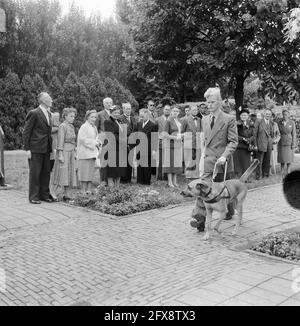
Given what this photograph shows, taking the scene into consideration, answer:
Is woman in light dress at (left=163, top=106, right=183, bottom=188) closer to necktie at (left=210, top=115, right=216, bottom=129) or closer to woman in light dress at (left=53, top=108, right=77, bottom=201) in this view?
woman in light dress at (left=53, top=108, right=77, bottom=201)

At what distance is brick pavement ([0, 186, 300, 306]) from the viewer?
16.1ft

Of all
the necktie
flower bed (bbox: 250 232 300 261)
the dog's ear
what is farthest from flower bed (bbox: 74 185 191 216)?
flower bed (bbox: 250 232 300 261)

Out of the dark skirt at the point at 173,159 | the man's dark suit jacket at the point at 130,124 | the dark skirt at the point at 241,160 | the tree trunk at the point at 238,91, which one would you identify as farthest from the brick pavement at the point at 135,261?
Result: the tree trunk at the point at 238,91

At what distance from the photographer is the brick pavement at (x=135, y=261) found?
4902 millimetres

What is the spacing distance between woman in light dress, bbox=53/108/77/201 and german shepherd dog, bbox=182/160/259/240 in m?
3.91

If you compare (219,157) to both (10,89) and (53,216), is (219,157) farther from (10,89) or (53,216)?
(10,89)

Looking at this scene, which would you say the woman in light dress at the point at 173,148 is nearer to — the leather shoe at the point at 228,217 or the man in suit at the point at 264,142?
the man in suit at the point at 264,142

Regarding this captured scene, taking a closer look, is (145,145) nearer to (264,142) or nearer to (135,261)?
(264,142)

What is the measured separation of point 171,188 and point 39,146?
333 centimetres

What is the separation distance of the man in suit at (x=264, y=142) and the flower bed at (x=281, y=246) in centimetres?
681

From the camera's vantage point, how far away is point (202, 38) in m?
14.1

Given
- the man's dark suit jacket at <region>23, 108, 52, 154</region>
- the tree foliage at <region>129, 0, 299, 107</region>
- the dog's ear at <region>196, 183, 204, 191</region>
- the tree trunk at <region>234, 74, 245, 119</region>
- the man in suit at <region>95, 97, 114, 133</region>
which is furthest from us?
the tree trunk at <region>234, 74, 245, 119</region>

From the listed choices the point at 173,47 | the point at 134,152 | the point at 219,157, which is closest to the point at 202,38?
the point at 173,47

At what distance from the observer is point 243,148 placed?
12.9m
